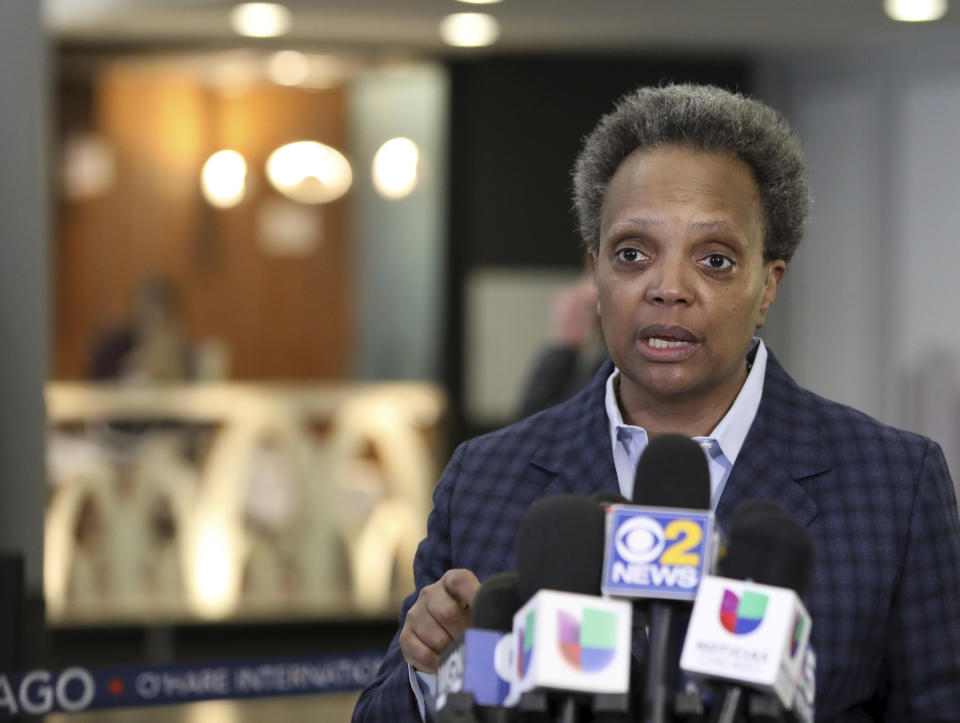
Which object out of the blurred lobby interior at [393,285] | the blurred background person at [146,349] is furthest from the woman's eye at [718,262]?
the blurred background person at [146,349]

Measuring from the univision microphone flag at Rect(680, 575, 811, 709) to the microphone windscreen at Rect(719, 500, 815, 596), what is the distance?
2 cm

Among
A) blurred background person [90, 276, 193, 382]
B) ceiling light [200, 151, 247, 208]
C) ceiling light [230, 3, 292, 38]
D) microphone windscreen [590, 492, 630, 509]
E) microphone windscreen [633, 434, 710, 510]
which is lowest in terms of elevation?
blurred background person [90, 276, 193, 382]

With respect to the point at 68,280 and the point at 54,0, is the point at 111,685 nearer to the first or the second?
the point at 54,0

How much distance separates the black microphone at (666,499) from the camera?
3.67 feet

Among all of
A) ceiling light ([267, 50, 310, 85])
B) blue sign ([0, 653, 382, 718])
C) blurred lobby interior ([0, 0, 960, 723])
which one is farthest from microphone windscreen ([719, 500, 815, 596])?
ceiling light ([267, 50, 310, 85])

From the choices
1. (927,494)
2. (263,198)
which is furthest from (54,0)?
(927,494)

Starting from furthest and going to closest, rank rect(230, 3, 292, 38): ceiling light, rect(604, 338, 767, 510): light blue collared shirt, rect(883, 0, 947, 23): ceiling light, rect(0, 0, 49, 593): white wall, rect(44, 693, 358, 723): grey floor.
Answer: rect(230, 3, 292, 38): ceiling light
rect(883, 0, 947, 23): ceiling light
rect(44, 693, 358, 723): grey floor
rect(0, 0, 49, 593): white wall
rect(604, 338, 767, 510): light blue collared shirt

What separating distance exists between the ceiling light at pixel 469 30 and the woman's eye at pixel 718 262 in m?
5.38

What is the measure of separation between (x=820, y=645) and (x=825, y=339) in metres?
6.77

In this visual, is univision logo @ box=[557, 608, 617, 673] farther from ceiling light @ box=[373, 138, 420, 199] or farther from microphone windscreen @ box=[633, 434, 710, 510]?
ceiling light @ box=[373, 138, 420, 199]

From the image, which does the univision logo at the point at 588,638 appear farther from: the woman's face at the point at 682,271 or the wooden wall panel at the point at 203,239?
the wooden wall panel at the point at 203,239

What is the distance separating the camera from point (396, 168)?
328 inches

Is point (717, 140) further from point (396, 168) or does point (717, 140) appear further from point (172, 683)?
point (396, 168)

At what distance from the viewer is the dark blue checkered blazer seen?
145 centimetres
